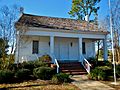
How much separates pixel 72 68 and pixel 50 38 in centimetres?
385

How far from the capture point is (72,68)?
16.5 meters

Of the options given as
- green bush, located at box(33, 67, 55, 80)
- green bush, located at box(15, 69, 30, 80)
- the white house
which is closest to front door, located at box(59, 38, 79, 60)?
the white house

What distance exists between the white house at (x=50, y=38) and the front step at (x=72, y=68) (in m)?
1.47

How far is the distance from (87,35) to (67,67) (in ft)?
16.2

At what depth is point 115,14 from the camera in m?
22.9

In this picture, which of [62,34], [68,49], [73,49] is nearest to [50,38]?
[62,34]

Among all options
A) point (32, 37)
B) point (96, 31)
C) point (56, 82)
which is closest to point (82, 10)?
point (96, 31)

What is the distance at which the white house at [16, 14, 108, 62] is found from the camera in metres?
16.8

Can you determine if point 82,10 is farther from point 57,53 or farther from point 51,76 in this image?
point 51,76

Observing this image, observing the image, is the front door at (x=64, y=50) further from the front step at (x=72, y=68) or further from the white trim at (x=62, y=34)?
the front step at (x=72, y=68)

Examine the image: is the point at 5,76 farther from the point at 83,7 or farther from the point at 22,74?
the point at 83,7

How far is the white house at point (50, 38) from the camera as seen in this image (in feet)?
55.1

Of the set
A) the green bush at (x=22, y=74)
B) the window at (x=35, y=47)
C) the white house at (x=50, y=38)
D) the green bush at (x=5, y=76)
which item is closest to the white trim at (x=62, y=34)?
the white house at (x=50, y=38)

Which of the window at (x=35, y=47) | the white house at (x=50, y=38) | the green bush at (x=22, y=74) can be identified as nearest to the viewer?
the green bush at (x=22, y=74)
